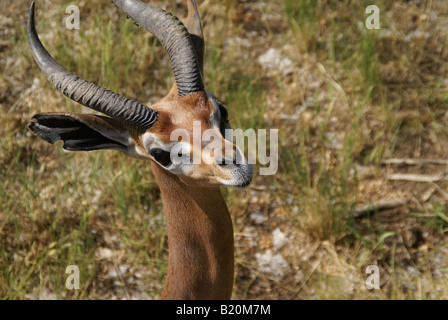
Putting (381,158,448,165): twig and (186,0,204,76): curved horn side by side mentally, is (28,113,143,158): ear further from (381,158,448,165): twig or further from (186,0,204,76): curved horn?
(381,158,448,165): twig

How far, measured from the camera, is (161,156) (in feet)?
9.75

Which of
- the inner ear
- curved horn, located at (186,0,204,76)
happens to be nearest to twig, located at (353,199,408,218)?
curved horn, located at (186,0,204,76)

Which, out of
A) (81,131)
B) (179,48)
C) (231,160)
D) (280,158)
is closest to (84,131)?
(81,131)

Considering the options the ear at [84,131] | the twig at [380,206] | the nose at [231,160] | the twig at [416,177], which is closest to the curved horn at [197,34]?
the ear at [84,131]

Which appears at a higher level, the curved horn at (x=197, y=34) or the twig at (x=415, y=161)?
the curved horn at (x=197, y=34)

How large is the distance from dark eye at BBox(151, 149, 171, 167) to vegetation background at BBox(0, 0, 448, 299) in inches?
70.0

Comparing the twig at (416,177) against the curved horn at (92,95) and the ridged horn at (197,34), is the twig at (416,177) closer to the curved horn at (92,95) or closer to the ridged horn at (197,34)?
the ridged horn at (197,34)

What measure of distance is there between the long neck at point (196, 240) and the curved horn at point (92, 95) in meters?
0.35

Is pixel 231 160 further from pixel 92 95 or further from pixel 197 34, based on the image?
pixel 197 34

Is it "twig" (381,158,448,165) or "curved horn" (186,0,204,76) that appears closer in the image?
"curved horn" (186,0,204,76)

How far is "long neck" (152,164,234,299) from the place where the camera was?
3176 mm

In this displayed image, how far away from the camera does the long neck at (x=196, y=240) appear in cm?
318

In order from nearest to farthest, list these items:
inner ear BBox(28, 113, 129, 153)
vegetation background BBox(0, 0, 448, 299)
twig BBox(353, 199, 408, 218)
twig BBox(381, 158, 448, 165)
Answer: inner ear BBox(28, 113, 129, 153)
vegetation background BBox(0, 0, 448, 299)
twig BBox(353, 199, 408, 218)
twig BBox(381, 158, 448, 165)
